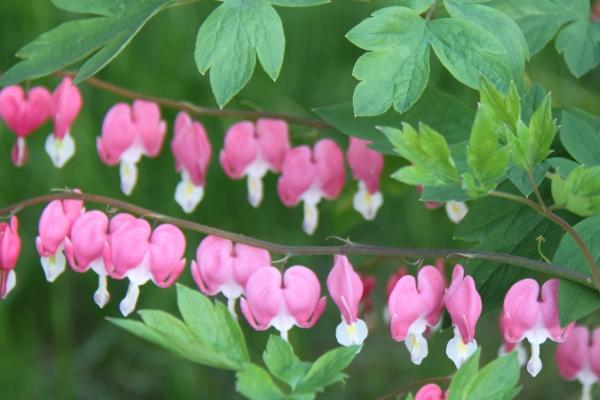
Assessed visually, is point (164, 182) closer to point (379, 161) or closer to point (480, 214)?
point (379, 161)

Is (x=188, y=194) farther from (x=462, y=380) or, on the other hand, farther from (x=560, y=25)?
(x=462, y=380)

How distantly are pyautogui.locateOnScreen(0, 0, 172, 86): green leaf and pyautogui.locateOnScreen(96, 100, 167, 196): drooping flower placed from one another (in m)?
0.30

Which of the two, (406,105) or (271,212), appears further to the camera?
(271,212)

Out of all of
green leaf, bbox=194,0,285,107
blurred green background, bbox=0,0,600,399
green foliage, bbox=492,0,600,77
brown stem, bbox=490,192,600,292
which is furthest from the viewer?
blurred green background, bbox=0,0,600,399

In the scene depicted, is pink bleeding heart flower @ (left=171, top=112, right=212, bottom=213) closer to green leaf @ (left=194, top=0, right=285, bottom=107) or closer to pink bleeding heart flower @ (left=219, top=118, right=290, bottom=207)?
pink bleeding heart flower @ (left=219, top=118, right=290, bottom=207)

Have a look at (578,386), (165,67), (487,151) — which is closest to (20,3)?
(165,67)

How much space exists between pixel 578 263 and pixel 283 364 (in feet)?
1.16

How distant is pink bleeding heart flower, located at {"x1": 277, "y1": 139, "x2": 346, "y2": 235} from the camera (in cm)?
155

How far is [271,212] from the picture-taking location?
2.70m

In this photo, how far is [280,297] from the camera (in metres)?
1.24

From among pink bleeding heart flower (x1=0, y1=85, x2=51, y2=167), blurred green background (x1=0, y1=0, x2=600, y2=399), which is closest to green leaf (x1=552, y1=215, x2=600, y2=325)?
pink bleeding heart flower (x1=0, y1=85, x2=51, y2=167)

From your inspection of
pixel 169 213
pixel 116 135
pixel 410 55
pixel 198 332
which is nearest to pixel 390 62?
pixel 410 55

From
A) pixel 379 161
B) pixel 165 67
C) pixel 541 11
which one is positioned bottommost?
pixel 165 67

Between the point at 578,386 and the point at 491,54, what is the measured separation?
156 centimetres
